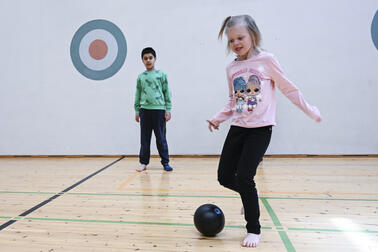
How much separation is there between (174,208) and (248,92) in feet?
3.46

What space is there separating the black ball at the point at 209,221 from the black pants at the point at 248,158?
0.16 meters

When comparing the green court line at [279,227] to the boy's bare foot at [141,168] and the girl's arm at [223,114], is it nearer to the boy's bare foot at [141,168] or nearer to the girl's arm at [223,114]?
the girl's arm at [223,114]

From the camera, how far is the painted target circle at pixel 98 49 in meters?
4.25

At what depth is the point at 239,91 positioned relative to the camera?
1.42 metres

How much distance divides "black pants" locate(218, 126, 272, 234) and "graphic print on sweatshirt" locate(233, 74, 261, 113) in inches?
5.1

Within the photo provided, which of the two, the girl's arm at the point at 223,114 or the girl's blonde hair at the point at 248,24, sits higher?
the girl's blonde hair at the point at 248,24

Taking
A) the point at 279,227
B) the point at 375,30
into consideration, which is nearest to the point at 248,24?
the point at 279,227

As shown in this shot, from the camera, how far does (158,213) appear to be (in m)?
1.84

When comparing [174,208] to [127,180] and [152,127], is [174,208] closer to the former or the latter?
[127,180]

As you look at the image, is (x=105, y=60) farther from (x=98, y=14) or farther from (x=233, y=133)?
(x=233, y=133)

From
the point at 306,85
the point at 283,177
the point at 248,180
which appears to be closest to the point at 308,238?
the point at 248,180

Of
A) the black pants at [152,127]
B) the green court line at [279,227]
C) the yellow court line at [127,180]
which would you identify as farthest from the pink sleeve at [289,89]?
the black pants at [152,127]

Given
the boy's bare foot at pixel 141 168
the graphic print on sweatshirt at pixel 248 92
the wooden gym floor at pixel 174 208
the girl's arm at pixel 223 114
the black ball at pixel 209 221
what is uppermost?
the graphic print on sweatshirt at pixel 248 92

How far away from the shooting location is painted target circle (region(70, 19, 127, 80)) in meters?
4.25
